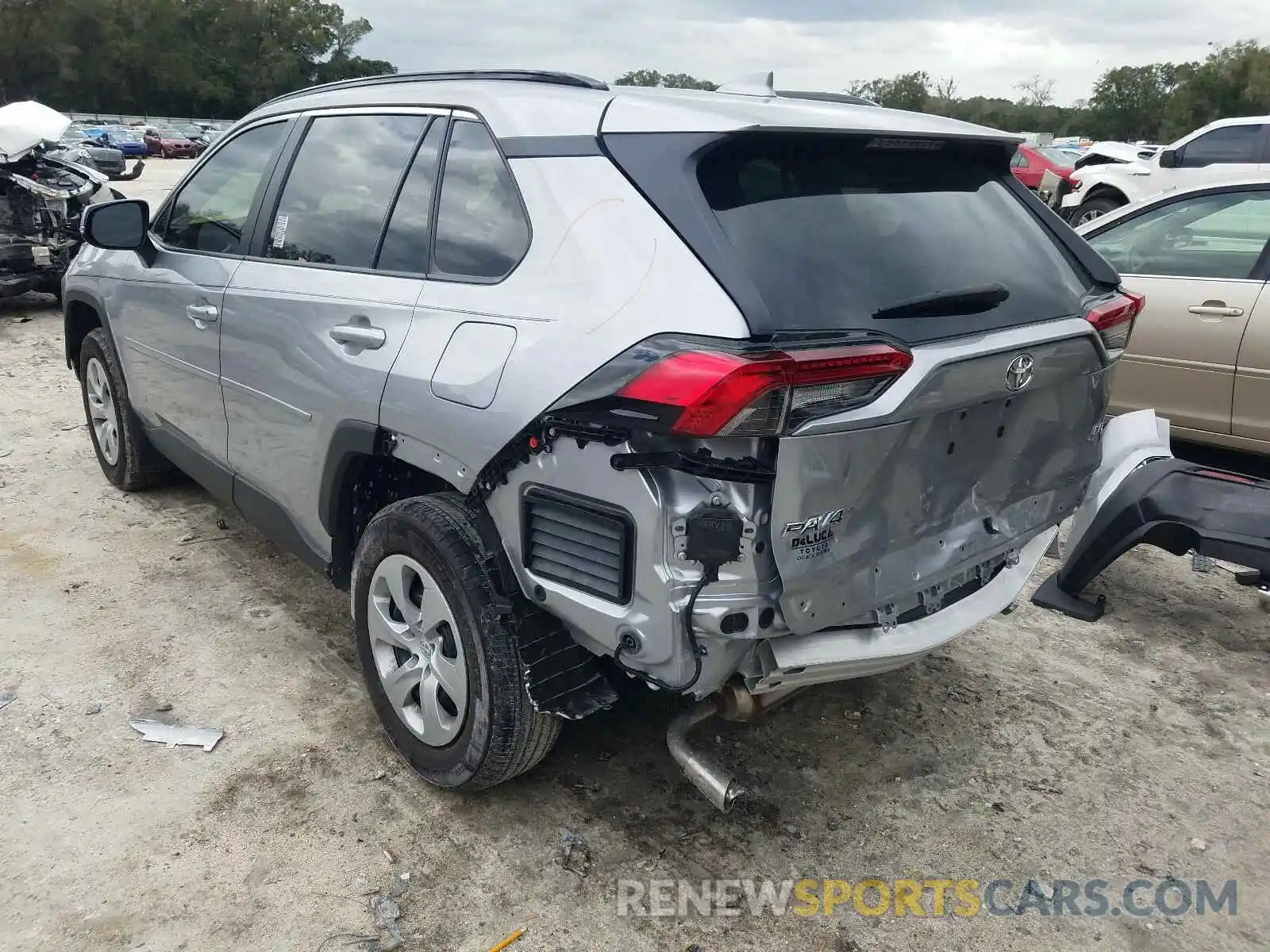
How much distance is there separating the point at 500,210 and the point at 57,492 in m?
3.87

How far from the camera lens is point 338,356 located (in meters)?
2.92

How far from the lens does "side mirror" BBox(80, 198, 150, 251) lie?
4.03 m

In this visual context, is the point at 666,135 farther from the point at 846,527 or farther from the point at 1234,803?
the point at 1234,803

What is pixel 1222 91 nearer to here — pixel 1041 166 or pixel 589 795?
pixel 1041 166

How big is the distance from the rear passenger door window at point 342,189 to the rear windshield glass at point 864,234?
1179 mm

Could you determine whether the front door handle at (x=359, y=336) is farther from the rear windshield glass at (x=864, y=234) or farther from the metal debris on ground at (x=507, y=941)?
the metal debris on ground at (x=507, y=941)

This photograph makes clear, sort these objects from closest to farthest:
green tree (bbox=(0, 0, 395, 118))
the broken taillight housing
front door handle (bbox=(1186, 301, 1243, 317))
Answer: the broken taillight housing, front door handle (bbox=(1186, 301, 1243, 317)), green tree (bbox=(0, 0, 395, 118))

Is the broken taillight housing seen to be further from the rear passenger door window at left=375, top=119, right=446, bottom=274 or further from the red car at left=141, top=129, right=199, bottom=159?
the red car at left=141, top=129, right=199, bottom=159

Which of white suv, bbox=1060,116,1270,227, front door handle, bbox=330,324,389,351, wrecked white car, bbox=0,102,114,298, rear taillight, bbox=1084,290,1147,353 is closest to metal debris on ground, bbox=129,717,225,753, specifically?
front door handle, bbox=330,324,389,351

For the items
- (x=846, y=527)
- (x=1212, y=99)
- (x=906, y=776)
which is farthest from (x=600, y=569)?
(x=1212, y=99)

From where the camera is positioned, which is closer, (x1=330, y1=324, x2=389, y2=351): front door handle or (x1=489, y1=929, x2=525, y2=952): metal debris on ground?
(x1=489, y1=929, x2=525, y2=952): metal debris on ground

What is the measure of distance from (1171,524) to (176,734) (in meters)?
3.74

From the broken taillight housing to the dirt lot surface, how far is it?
4.33 ft

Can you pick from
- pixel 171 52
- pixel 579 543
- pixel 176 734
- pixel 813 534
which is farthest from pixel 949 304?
pixel 171 52
